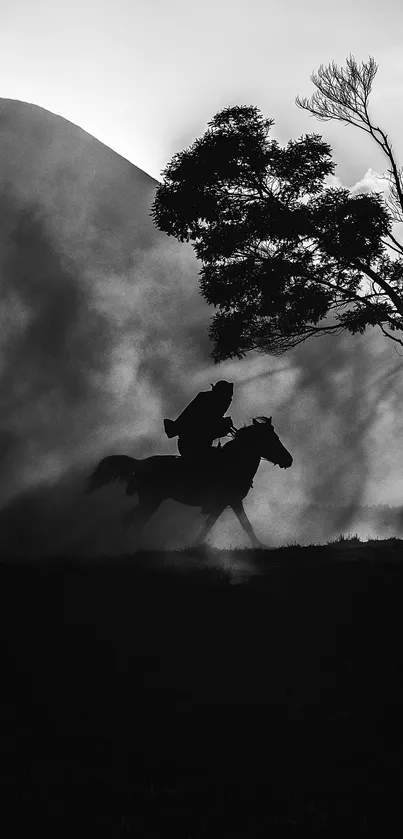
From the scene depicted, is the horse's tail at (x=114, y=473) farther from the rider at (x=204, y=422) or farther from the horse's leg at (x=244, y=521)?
the horse's leg at (x=244, y=521)

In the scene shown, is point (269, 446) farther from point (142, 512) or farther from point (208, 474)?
point (142, 512)

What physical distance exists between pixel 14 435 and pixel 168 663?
22.0 meters

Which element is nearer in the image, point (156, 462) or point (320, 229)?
point (156, 462)

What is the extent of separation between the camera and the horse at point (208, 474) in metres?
16.6

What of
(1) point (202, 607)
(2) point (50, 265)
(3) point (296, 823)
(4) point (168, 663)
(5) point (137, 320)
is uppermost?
(2) point (50, 265)

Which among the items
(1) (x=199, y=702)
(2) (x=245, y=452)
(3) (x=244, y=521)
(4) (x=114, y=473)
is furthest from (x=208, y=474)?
(1) (x=199, y=702)

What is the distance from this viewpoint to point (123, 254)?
3872 cm

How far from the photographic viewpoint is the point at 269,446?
54.8ft

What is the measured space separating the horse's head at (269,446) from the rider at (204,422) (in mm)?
652

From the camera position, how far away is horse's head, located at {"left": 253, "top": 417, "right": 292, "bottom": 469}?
16.6 metres

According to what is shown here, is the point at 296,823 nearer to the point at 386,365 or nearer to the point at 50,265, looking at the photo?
the point at 50,265

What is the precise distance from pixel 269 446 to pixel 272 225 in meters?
6.11

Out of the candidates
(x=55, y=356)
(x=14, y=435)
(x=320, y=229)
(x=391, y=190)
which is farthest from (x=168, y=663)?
(x=55, y=356)

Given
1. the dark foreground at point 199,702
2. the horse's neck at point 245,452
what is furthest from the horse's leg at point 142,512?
the dark foreground at point 199,702
